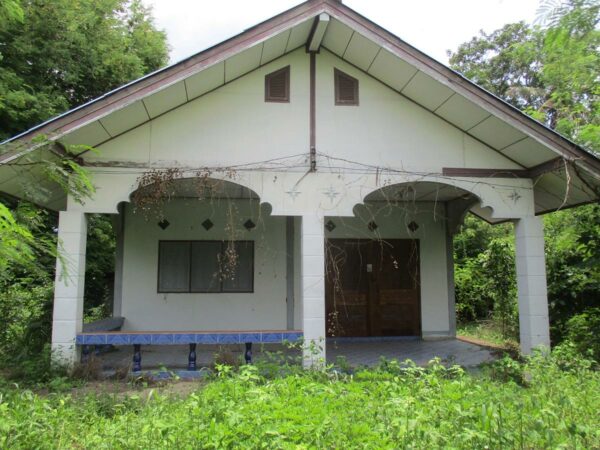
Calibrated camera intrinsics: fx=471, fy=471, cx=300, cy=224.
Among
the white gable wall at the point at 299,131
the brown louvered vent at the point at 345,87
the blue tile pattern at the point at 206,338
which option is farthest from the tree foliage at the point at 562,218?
the blue tile pattern at the point at 206,338

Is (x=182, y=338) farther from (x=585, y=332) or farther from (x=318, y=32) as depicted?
(x=585, y=332)

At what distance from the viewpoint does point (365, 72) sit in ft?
25.3

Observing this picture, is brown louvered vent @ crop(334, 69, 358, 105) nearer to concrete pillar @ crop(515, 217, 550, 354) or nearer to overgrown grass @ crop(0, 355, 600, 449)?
concrete pillar @ crop(515, 217, 550, 354)

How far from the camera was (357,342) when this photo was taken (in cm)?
1044

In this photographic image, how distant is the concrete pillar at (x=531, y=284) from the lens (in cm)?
737

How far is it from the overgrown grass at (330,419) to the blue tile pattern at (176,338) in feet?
6.21

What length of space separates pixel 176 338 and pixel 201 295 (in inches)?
114

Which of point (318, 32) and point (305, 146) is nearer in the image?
point (318, 32)

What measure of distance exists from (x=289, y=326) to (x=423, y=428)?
22.4 feet

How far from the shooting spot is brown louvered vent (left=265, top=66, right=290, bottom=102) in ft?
24.7

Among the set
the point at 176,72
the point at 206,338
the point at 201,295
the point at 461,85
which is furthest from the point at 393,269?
the point at 176,72

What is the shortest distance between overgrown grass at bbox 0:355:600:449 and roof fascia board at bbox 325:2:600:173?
11.7 feet

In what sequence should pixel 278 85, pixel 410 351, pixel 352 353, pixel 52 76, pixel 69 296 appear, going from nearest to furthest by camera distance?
pixel 69 296
pixel 278 85
pixel 352 353
pixel 410 351
pixel 52 76

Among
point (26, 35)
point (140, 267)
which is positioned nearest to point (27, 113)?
point (26, 35)
